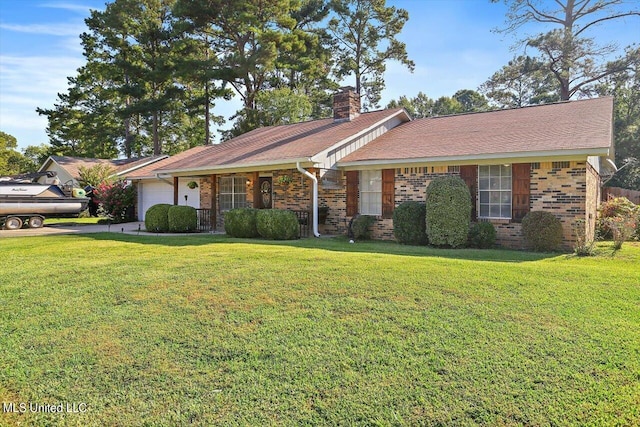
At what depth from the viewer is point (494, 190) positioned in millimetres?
11141

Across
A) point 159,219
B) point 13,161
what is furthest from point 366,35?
point 13,161

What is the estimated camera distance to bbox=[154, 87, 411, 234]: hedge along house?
43.1ft

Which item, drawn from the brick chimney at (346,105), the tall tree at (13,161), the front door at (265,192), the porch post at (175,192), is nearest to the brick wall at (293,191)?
the front door at (265,192)

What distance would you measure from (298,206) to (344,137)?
283 centimetres

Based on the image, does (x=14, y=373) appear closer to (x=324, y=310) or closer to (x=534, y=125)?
(x=324, y=310)

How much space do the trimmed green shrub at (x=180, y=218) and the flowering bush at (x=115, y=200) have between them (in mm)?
7742

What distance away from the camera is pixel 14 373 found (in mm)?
3766

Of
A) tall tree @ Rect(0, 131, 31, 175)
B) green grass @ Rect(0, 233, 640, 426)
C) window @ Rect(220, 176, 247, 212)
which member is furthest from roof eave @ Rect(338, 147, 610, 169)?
tall tree @ Rect(0, 131, 31, 175)

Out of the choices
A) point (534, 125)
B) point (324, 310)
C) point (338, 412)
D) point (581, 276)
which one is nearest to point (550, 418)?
point (338, 412)

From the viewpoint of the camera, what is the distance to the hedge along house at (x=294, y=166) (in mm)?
13125

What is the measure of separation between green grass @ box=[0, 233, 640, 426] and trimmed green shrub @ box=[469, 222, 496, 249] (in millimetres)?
3315

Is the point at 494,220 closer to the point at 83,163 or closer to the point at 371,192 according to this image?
the point at 371,192

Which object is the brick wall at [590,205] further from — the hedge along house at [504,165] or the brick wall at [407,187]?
the brick wall at [407,187]

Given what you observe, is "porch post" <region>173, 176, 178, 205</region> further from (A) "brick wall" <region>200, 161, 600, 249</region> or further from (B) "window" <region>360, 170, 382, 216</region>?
(B) "window" <region>360, 170, 382, 216</region>
